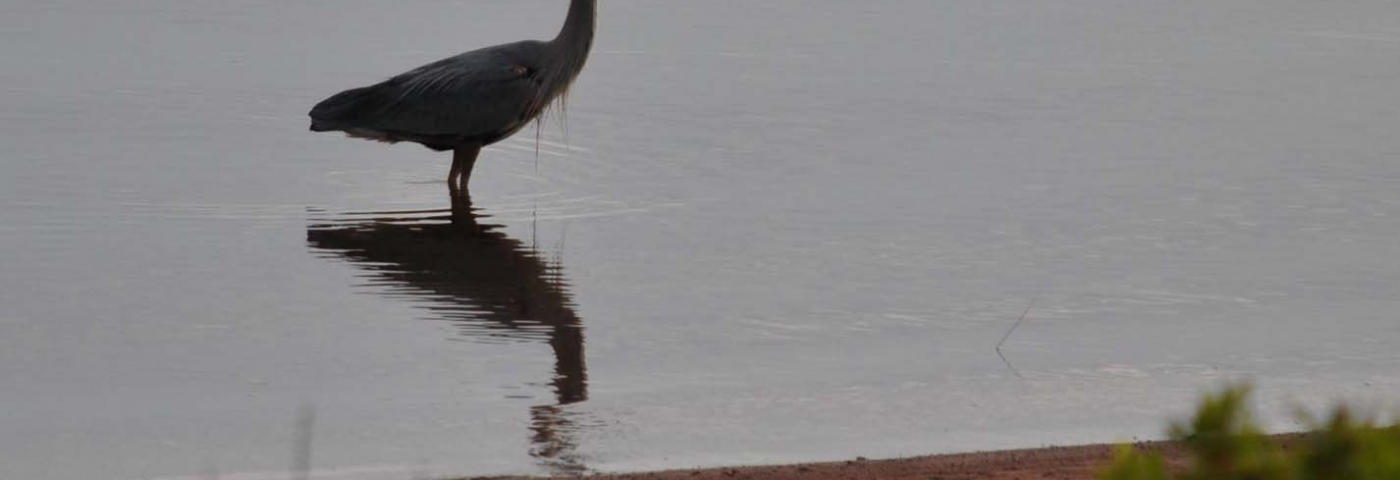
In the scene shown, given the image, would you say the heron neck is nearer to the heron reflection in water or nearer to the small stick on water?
the heron reflection in water

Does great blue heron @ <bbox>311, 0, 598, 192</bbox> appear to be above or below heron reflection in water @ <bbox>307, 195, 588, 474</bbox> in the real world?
above

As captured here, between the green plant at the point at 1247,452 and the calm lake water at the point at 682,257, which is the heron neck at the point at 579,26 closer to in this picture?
the calm lake water at the point at 682,257

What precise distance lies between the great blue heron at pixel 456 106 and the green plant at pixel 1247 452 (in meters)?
9.62

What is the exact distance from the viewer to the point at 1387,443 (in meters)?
2.75

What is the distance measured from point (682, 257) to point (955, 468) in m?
4.14

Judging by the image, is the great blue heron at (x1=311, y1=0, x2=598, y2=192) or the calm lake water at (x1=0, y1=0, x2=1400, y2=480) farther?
the great blue heron at (x1=311, y1=0, x2=598, y2=192)

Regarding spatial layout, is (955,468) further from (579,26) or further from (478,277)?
(579,26)

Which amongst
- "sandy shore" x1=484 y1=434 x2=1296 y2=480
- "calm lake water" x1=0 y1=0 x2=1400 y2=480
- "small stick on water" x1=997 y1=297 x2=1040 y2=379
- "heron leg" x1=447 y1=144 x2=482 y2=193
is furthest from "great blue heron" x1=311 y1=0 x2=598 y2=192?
"sandy shore" x1=484 y1=434 x2=1296 y2=480

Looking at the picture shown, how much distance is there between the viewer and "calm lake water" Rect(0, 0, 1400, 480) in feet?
24.6

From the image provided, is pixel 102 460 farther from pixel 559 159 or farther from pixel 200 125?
pixel 200 125

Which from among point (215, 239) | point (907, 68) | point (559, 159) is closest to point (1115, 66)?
point (907, 68)

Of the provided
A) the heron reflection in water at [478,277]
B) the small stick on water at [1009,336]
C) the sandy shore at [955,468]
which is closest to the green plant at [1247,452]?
the sandy shore at [955,468]

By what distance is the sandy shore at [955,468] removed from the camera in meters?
6.41

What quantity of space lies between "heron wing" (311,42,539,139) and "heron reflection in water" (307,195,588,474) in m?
0.47
